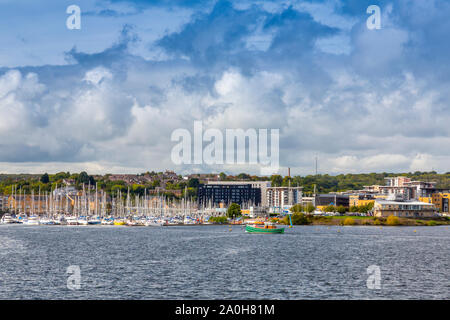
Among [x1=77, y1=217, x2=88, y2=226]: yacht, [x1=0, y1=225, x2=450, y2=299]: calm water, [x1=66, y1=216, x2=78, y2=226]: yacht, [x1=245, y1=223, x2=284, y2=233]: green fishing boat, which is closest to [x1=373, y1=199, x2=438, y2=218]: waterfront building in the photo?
[x1=245, y1=223, x2=284, y2=233]: green fishing boat

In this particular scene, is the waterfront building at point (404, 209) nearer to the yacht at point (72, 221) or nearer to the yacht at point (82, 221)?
the yacht at point (82, 221)

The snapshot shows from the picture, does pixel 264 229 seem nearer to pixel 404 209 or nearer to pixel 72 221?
pixel 72 221

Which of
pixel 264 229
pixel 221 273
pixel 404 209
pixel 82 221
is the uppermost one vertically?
pixel 221 273

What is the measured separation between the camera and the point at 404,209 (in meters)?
192

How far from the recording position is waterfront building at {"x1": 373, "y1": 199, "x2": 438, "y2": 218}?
624 feet

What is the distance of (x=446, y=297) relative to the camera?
1587 inches

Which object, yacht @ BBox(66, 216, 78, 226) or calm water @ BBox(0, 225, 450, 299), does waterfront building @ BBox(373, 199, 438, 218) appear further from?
calm water @ BBox(0, 225, 450, 299)

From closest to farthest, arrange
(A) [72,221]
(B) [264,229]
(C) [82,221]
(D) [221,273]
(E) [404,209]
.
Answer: (D) [221,273] < (B) [264,229] < (A) [72,221] < (C) [82,221] < (E) [404,209]

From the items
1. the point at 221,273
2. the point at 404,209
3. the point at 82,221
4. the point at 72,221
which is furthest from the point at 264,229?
the point at 404,209
